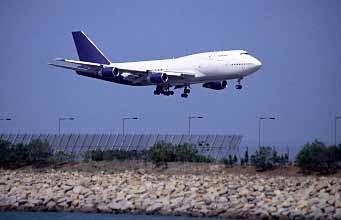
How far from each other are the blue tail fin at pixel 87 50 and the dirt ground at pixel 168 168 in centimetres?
1671

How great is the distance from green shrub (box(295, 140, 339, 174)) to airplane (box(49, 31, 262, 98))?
1006 cm

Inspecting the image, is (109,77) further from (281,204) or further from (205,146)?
(281,204)

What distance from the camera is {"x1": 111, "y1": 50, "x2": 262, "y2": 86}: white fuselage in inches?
3120

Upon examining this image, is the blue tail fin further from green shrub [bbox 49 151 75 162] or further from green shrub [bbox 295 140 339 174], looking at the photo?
green shrub [bbox 295 140 339 174]

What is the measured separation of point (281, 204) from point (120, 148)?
90.2 ft

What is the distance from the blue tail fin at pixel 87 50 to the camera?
9294 cm

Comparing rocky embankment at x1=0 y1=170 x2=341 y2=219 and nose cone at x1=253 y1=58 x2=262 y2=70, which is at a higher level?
nose cone at x1=253 y1=58 x2=262 y2=70

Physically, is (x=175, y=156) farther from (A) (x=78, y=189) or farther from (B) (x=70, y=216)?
(B) (x=70, y=216)

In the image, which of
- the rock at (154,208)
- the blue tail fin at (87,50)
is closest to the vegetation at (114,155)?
the blue tail fin at (87,50)

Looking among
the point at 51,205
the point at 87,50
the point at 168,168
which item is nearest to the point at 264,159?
the point at 168,168

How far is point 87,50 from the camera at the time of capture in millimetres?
94562

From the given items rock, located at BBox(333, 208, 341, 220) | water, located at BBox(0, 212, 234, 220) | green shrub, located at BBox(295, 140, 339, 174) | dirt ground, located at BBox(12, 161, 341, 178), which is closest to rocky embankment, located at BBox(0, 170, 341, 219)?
rock, located at BBox(333, 208, 341, 220)

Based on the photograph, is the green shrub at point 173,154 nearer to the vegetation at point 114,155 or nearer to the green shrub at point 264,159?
the vegetation at point 114,155

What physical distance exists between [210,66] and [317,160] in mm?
16918
